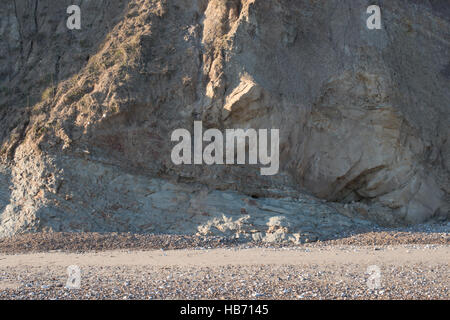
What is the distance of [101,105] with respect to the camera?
440 inches

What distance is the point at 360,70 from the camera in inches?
472

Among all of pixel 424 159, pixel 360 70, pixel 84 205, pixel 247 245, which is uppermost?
pixel 360 70

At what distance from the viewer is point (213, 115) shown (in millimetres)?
11320

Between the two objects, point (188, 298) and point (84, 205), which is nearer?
point (188, 298)

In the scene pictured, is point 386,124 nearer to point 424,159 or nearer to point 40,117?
point 424,159

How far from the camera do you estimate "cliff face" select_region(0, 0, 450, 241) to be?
413 inches

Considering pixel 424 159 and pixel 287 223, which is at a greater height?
pixel 424 159

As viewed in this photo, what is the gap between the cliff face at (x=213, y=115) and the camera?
10500mm
